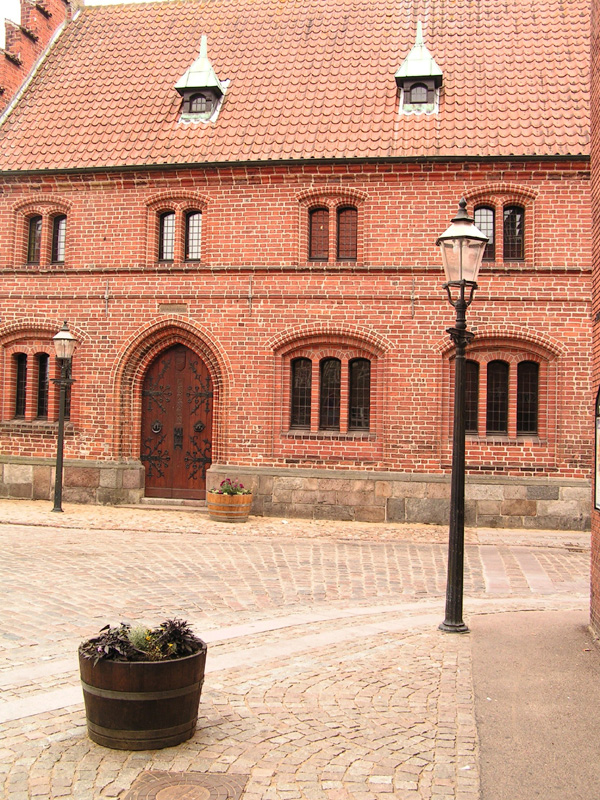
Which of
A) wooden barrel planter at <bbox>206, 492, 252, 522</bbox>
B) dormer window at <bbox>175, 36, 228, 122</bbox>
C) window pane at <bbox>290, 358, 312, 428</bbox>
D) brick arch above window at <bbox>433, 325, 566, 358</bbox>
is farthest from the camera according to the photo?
dormer window at <bbox>175, 36, 228, 122</bbox>

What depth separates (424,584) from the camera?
10008 millimetres

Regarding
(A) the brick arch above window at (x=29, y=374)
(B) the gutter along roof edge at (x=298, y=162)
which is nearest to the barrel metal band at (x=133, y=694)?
(B) the gutter along roof edge at (x=298, y=162)

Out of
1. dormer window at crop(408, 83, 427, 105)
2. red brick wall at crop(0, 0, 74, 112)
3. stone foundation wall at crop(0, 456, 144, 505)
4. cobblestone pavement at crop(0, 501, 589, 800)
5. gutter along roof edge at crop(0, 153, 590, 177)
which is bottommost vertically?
cobblestone pavement at crop(0, 501, 589, 800)

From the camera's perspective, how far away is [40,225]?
17.9m

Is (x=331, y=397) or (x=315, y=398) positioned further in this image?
(x=331, y=397)

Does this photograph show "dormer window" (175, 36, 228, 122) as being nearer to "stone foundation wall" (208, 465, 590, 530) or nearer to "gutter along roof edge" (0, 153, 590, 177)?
"gutter along roof edge" (0, 153, 590, 177)

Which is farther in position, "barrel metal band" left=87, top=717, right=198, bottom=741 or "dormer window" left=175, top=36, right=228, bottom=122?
"dormer window" left=175, top=36, right=228, bottom=122

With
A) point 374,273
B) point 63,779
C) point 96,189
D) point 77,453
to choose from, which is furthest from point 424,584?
point 96,189

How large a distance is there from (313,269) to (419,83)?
487 cm

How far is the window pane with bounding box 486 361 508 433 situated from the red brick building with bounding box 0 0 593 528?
0.06 metres

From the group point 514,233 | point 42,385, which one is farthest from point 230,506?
point 514,233

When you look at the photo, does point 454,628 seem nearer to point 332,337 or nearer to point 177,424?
point 332,337

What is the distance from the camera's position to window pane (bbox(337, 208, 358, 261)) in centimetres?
1642

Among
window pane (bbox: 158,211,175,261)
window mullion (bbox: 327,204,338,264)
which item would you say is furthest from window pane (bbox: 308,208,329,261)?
window pane (bbox: 158,211,175,261)
